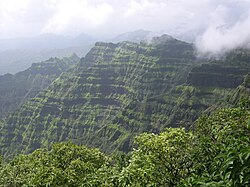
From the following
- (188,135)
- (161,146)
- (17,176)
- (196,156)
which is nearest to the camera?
(196,156)

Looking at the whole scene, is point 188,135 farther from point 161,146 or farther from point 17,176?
point 17,176

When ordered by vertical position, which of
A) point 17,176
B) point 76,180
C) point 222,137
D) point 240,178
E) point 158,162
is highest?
point 240,178

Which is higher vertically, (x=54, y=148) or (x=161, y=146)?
(x=161, y=146)

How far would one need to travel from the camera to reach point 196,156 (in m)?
32.2

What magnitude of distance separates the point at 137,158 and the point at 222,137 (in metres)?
9.18

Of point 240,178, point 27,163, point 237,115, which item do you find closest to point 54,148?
point 27,163

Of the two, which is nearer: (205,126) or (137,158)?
(137,158)

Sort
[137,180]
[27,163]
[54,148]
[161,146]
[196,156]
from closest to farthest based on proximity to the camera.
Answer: [137,180]
[196,156]
[161,146]
[54,148]
[27,163]

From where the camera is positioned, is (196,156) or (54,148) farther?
(54,148)

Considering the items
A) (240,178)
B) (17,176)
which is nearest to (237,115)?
(240,178)

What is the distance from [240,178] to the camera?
10.3 metres

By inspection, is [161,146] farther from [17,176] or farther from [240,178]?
[17,176]

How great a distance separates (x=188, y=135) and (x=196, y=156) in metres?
7.28

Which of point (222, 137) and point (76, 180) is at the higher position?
point (222, 137)
